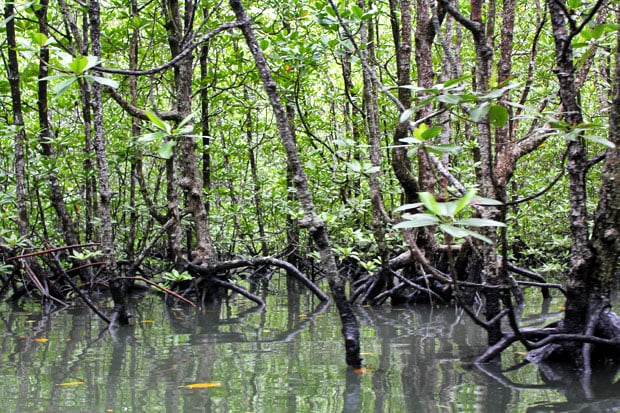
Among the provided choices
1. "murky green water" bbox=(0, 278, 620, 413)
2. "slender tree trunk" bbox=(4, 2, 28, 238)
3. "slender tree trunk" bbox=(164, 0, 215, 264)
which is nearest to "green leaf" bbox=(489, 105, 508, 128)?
"murky green water" bbox=(0, 278, 620, 413)

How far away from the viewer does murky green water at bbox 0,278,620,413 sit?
2.89m

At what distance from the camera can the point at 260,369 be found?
365 centimetres

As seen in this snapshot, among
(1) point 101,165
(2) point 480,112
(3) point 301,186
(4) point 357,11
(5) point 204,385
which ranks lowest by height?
(5) point 204,385

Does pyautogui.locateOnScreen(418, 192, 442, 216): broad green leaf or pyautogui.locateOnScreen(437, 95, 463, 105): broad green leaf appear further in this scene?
pyautogui.locateOnScreen(437, 95, 463, 105): broad green leaf

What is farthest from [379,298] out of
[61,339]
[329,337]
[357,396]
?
[357,396]

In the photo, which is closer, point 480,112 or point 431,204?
point 431,204

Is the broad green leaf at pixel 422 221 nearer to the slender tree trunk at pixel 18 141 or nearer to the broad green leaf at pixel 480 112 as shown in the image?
the broad green leaf at pixel 480 112

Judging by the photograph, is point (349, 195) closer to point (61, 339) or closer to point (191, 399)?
point (61, 339)

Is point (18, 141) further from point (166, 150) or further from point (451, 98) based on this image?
point (451, 98)

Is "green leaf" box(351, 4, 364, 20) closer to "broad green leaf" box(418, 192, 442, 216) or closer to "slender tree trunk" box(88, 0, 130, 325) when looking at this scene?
"slender tree trunk" box(88, 0, 130, 325)

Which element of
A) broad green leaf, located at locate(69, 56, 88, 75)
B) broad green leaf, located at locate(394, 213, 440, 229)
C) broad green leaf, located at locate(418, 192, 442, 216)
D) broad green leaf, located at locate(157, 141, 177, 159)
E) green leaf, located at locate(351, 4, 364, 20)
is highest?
green leaf, located at locate(351, 4, 364, 20)

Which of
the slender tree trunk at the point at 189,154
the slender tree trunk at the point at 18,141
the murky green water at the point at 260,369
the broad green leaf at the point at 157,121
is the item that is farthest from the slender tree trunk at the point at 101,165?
the broad green leaf at the point at 157,121

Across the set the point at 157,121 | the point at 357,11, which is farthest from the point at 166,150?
the point at 357,11

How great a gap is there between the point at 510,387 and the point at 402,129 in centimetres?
297
